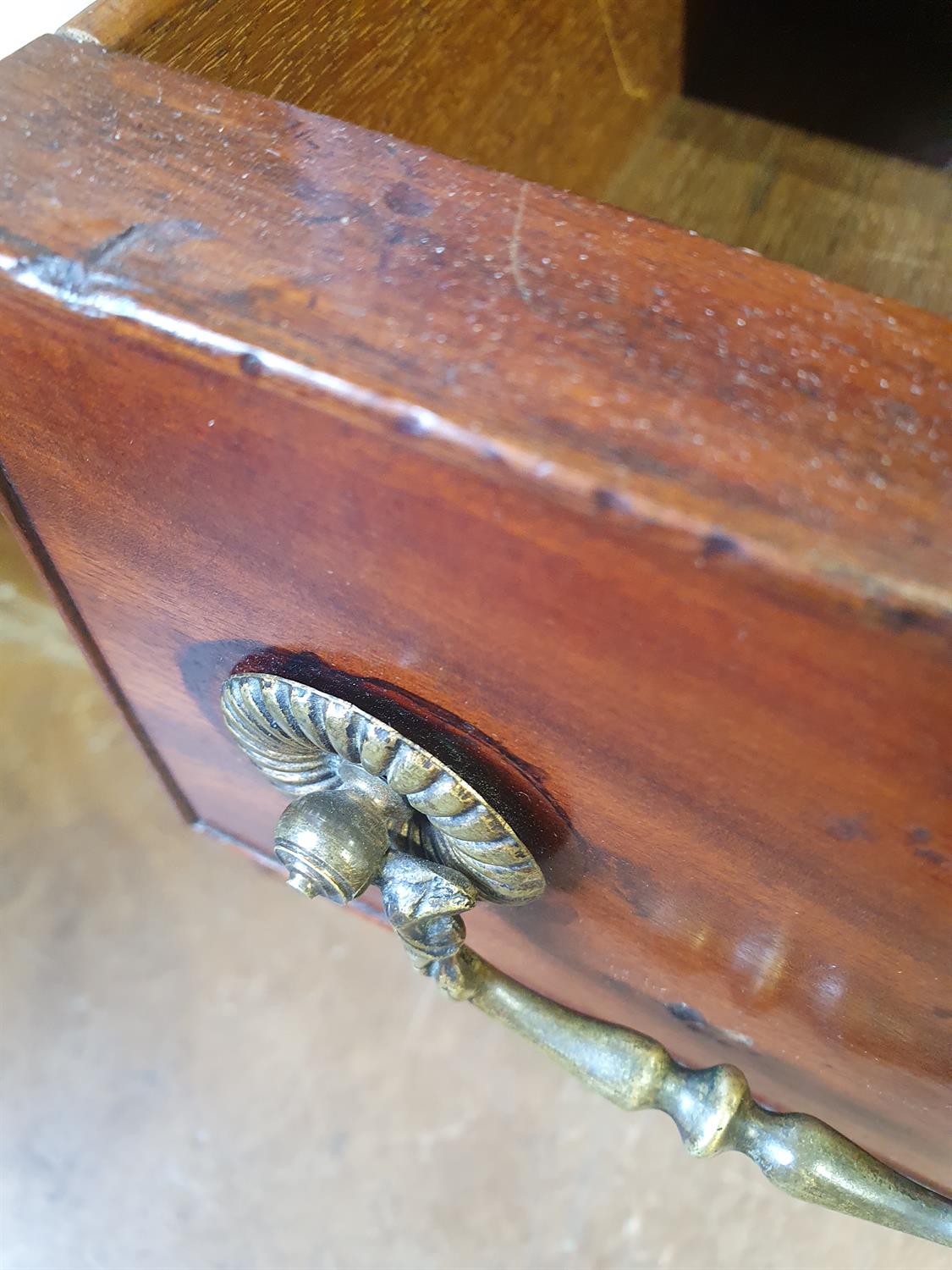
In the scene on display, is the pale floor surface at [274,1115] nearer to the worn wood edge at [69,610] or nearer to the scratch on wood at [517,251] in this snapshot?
the worn wood edge at [69,610]

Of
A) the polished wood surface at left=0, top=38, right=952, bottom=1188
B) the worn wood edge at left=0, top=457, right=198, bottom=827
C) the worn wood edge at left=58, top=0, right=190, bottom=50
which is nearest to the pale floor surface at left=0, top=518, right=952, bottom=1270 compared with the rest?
the worn wood edge at left=0, top=457, right=198, bottom=827

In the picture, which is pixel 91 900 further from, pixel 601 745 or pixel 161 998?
pixel 601 745

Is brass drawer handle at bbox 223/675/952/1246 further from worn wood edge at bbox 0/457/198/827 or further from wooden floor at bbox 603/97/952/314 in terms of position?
wooden floor at bbox 603/97/952/314

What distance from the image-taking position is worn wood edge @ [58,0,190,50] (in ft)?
1.27

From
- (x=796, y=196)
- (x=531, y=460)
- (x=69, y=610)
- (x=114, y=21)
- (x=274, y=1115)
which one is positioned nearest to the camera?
(x=531, y=460)

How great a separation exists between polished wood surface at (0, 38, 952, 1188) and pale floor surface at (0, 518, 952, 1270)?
26cm

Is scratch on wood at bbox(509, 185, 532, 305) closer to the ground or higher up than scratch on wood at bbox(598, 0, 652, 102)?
higher up

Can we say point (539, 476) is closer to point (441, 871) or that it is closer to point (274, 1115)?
point (441, 871)

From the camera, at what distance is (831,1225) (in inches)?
24.1

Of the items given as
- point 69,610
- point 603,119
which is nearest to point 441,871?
point 69,610

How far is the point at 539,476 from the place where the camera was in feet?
0.90

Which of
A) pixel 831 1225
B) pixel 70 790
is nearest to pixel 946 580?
pixel 831 1225

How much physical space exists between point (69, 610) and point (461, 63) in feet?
1.23

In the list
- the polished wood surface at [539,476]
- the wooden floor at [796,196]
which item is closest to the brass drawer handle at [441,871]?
the polished wood surface at [539,476]
